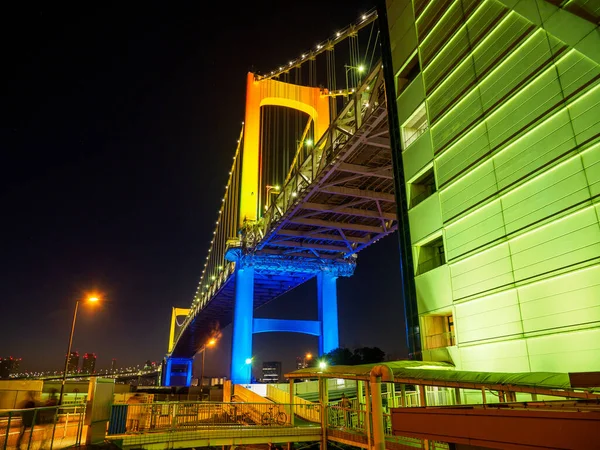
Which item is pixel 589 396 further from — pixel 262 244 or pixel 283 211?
pixel 262 244

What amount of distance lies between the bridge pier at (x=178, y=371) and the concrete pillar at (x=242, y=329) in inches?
2805

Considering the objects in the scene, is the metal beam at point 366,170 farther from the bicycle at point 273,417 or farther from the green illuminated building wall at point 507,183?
the bicycle at point 273,417

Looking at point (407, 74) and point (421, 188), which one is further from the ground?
point (407, 74)

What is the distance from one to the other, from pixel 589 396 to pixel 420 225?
8.54 m

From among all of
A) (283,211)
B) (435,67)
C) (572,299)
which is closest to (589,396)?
(572,299)

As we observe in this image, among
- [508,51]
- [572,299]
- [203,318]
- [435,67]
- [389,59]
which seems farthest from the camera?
[203,318]

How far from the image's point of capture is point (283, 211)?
26.9m

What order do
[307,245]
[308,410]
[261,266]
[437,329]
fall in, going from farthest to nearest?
[261,266] < [307,245] < [308,410] < [437,329]

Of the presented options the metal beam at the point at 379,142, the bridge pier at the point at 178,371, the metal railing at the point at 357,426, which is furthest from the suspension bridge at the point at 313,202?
the bridge pier at the point at 178,371

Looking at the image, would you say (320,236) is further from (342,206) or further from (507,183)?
(507,183)

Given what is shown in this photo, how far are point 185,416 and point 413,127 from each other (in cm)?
1308

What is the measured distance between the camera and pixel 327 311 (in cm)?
3594

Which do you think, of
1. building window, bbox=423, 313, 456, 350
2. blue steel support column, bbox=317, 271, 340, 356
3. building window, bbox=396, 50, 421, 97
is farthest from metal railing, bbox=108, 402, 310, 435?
blue steel support column, bbox=317, 271, 340, 356

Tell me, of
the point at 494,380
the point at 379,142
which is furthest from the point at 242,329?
the point at 494,380
